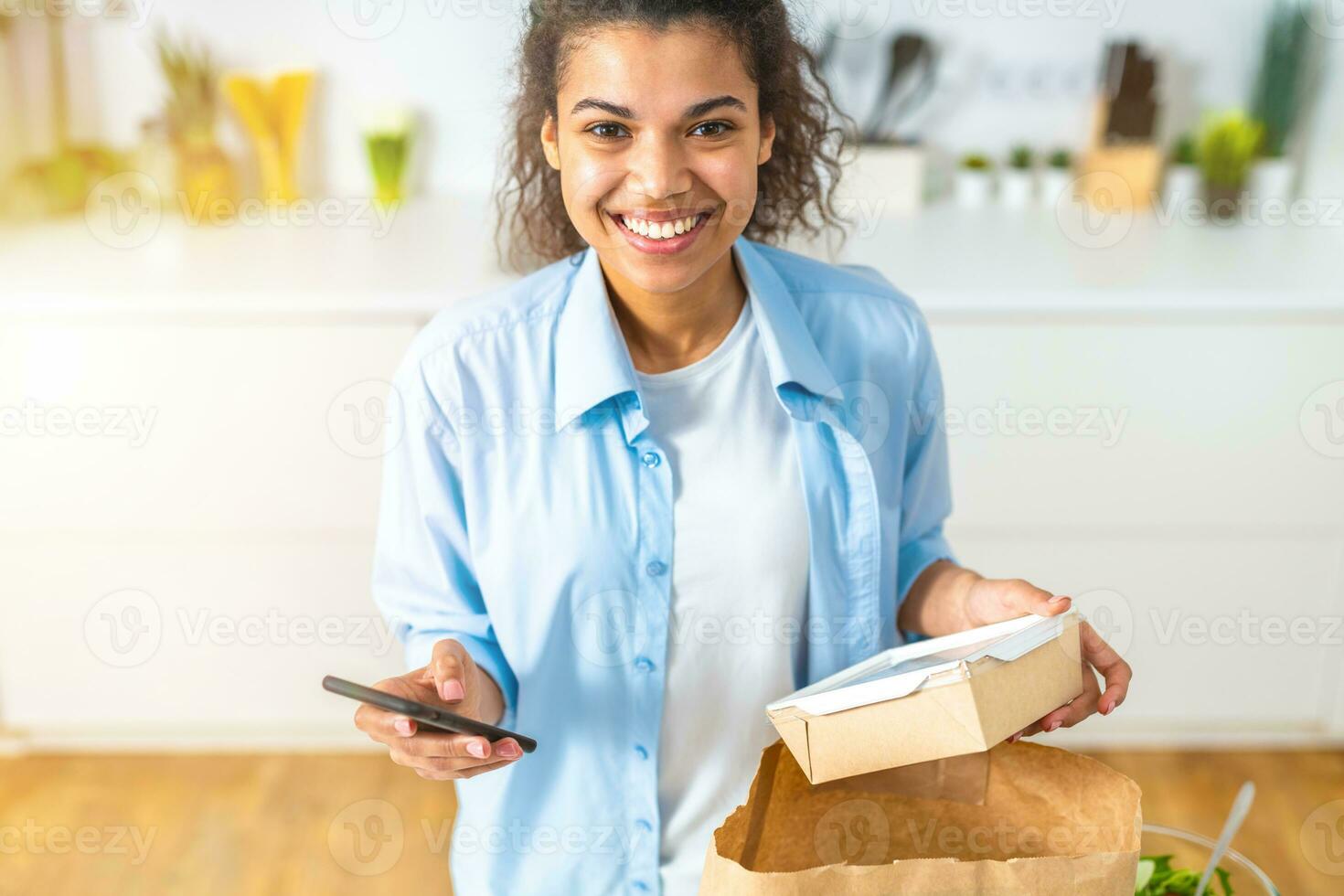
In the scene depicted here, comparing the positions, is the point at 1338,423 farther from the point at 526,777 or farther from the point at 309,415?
the point at 309,415

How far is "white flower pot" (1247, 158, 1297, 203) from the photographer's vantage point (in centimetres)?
212

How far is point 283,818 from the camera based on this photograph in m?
1.94

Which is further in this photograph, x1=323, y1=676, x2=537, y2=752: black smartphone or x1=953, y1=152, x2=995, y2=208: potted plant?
x1=953, y1=152, x2=995, y2=208: potted plant

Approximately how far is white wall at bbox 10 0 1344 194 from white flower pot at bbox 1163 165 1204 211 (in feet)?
0.38

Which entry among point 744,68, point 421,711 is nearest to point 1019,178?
point 744,68

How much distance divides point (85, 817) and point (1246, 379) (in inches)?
76.0

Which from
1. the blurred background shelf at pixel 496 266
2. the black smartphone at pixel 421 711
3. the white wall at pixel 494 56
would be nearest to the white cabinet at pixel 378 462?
the blurred background shelf at pixel 496 266

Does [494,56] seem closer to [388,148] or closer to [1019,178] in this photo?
[388,148]

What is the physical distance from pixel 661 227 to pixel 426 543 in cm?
33

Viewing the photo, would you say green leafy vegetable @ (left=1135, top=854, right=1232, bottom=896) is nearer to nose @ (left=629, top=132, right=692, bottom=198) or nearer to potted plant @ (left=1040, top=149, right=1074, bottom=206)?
nose @ (left=629, top=132, right=692, bottom=198)

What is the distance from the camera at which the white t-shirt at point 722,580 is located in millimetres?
969

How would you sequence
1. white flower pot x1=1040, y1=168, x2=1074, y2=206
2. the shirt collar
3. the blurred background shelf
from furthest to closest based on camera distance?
white flower pot x1=1040, y1=168, x2=1074, y2=206 < the blurred background shelf < the shirt collar

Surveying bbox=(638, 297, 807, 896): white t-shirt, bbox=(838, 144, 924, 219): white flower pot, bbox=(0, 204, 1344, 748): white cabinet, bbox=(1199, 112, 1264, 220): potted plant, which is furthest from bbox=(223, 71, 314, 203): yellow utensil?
bbox=(1199, 112, 1264, 220): potted plant

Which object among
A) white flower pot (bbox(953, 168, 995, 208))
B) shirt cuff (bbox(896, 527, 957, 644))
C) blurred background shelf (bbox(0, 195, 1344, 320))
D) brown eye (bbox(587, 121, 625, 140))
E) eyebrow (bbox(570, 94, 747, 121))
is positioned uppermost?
eyebrow (bbox(570, 94, 747, 121))
